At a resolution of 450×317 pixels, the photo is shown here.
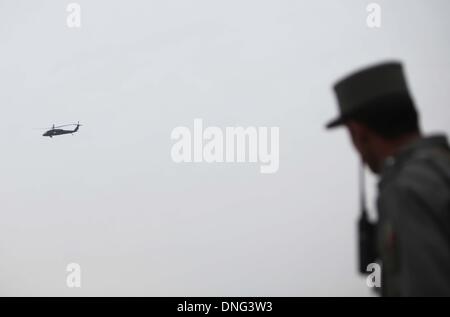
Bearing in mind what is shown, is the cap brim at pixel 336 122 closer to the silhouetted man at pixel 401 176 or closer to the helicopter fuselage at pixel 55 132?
the silhouetted man at pixel 401 176

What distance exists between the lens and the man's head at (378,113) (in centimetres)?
171

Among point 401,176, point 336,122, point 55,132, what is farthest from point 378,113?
point 55,132

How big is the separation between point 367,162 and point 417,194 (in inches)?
13.7

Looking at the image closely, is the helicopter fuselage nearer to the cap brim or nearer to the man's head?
the cap brim

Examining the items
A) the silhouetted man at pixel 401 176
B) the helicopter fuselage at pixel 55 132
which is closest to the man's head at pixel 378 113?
→ the silhouetted man at pixel 401 176

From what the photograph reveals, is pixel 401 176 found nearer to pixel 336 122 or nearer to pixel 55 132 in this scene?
pixel 336 122

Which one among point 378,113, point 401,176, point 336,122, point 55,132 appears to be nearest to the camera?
point 401,176

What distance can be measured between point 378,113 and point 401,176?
309 millimetres

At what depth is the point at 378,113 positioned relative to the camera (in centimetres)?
176

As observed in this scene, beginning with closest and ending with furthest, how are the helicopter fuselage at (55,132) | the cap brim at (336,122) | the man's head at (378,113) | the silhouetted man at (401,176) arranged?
the silhouetted man at (401,176), the man's head at (378,113), the cap brim at (336,122), the helicopter fuselage at (55,132)

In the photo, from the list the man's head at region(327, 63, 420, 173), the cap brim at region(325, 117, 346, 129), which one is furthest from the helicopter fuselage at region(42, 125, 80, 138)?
the man's head at region(327, 63, 420, 173)
